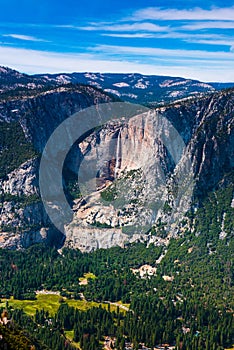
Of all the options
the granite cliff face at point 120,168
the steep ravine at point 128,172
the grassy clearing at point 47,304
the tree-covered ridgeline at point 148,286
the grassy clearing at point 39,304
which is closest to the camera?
the tree-covered ridgeline at point 148,286

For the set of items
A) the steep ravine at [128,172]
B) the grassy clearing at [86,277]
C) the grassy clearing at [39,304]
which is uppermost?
the steep ravine at [128,172]

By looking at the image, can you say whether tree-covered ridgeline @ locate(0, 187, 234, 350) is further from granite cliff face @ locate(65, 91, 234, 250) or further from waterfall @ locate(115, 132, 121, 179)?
waterfall @ locate(115, 132, 121, 179)

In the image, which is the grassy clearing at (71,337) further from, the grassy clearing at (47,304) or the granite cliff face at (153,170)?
the granite cliff face at (153,170)

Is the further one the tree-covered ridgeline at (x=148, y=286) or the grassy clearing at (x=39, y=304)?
the grassy clearing at (x=39, y=304)

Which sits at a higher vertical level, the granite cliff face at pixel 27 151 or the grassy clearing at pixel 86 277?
the granite cliff face at pixel 27 151

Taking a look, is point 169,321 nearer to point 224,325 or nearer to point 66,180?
point 224,325

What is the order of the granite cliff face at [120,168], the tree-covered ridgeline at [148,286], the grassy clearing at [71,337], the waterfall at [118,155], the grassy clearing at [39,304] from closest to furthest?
the grassy clearing at [71,337] < the tree-covered ridgeline at [148,286] < the grassy clearing at [39,304] < the granite cliff face at [120,168] < the waterfall at [118,155]

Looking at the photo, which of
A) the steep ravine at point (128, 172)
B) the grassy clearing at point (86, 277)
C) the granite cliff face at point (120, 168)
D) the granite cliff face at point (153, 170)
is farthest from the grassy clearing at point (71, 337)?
the granite cliff face at point (153, 170)

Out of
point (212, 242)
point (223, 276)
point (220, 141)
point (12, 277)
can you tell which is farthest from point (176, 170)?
point (12, 277)

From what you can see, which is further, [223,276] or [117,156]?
[117,156]
